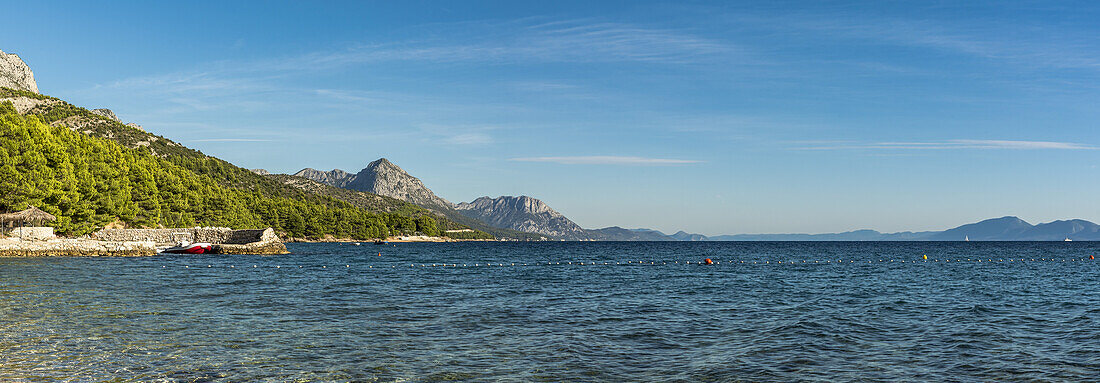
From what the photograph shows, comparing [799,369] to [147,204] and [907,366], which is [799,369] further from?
[147,204]

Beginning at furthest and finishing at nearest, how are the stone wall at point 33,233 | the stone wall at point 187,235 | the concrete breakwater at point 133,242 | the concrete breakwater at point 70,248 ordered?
the stone wall at point 187,235 < the stone wall at point 33,233 < the concrete breakwater at point 133,242 < the concrete breakwater at point 70,248

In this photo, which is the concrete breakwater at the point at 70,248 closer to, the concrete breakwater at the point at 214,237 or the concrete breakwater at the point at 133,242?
the concrete breakwater at the point at 133,242

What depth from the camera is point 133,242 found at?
88.2m

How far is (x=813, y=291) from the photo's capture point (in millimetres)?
46500

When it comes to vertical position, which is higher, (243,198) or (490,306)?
(243,198)

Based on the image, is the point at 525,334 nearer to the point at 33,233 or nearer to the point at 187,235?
the point at 33,233

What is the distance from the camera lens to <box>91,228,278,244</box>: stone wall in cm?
10388

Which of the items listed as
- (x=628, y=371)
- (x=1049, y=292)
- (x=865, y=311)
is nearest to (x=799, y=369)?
(x=628, y=371)

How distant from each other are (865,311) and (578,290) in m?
17.1

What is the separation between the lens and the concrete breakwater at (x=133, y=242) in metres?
73.4

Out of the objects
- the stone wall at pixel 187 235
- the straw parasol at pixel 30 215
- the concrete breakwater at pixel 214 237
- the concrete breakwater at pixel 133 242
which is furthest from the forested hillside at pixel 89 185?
the straw parasol at pixel 30 215

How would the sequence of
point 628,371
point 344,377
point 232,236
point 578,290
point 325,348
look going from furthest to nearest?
point 232,236 < point 578,290 < point 325,348 < point 628,371 < point 344,377

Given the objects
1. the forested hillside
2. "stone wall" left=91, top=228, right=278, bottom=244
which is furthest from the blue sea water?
"stone wall" left=91, top=228, right=278, bottom=244

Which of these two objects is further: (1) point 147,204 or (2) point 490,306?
(1) point 147,204
